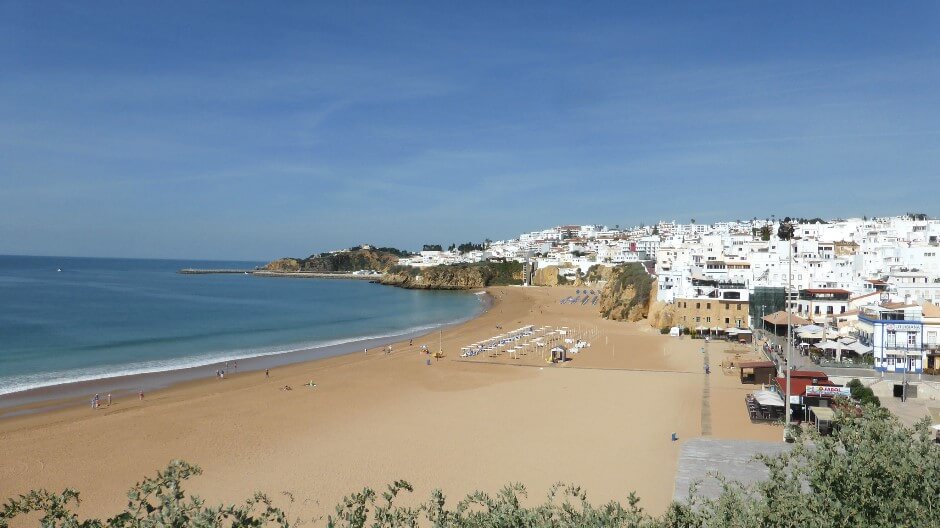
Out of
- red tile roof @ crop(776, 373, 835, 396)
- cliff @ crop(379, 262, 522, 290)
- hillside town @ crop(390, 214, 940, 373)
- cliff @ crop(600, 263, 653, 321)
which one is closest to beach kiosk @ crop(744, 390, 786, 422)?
red tile roof @ crop(776, 373, 835, 396)

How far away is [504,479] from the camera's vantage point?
551 inches

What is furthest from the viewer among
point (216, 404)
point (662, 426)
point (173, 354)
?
point (173, 354)

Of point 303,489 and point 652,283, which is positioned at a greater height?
point 652,283

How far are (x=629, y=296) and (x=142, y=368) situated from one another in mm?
31976

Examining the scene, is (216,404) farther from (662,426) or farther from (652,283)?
(652,283)

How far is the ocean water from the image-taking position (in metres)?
29.9

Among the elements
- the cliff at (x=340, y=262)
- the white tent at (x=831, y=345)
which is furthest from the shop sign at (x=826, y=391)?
the cliff at (x=340, y=262)

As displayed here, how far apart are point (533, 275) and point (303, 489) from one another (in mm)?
86856

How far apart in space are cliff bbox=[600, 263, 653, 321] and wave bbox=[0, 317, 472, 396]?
1901 centimetres

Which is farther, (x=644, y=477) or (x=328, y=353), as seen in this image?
(x=328, y=353)

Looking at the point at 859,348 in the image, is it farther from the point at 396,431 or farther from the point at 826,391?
the point at 396,431

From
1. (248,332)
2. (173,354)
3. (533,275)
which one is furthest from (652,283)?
(533,275)

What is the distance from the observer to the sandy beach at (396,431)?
1406 cm

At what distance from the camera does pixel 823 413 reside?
15.9 metres
